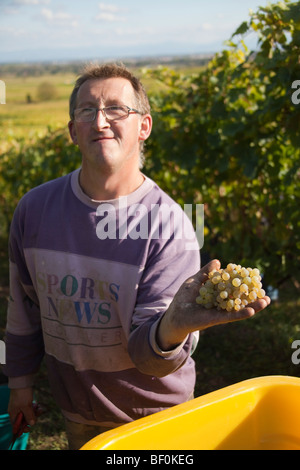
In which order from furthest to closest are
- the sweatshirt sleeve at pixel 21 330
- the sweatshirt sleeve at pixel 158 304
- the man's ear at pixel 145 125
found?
the sweatshirt sleeve at pixel 21 330, the man's ear at pixel 145 125, the sweatshirt sleeve at pixel 158 304

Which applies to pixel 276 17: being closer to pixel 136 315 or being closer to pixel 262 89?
pixel 262 89

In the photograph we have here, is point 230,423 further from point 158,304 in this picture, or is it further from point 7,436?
point 7,436

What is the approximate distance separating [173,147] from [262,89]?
0.79 m

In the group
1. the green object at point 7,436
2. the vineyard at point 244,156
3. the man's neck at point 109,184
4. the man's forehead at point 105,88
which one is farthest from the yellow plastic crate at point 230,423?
the vineyard at point 244,156

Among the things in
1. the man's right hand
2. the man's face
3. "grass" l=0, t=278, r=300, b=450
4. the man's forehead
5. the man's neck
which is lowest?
"grass" l=0, t=278, r=300, b=450

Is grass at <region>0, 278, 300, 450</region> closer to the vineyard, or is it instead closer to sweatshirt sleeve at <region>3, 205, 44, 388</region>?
the vineyard

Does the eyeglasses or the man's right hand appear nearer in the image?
the eyeglasses

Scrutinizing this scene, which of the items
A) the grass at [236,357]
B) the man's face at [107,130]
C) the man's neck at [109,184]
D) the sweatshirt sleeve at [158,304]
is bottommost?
the grass at [236,357]

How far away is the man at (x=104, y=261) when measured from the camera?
1627mm

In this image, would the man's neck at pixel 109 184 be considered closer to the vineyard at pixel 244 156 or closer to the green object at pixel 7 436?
the green object at pixel 7 436

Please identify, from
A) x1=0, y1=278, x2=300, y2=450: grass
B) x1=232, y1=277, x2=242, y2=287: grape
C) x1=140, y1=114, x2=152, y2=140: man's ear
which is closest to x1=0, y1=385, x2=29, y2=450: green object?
x1=0, y1=278, x2=300, y2=450: grass

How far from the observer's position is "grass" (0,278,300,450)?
127 inches

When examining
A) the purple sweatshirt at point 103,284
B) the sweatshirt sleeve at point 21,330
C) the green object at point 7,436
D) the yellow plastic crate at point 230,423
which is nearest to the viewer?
the yellow plastic crate at point 230,423

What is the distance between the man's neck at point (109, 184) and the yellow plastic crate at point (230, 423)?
740 mm
